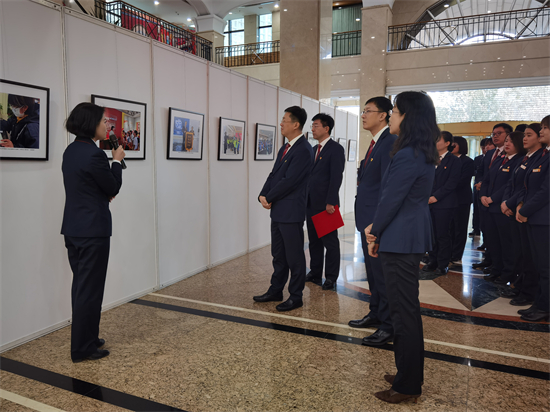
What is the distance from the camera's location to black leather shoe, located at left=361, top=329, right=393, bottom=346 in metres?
3.15

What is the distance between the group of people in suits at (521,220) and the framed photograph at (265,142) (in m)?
3.36

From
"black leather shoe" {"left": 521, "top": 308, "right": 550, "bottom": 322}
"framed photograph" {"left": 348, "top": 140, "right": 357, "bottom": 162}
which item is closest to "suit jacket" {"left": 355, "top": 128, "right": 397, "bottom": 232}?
"black leather shoe" {"left": 521, "top": 308, "right": 550, "bottom": 322}

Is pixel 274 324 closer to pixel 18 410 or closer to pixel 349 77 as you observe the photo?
pixel 18 410

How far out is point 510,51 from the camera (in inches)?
493

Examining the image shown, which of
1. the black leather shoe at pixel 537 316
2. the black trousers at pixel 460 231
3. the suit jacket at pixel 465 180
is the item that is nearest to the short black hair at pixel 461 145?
the suit jacket at pixel 465 180

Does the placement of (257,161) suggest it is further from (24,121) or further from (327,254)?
(24,121)

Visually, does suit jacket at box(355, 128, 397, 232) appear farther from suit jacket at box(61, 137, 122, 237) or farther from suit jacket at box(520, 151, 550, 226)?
suit jacket at box(61, 137, 122, 237)

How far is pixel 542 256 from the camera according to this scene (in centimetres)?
364

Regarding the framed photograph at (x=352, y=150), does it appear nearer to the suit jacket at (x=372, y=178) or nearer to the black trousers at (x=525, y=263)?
the black trousers at (x=525, y=263)

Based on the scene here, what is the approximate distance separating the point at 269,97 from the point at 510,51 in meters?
9.82

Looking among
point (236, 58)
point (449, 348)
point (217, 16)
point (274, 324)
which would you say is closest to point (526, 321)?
point (449, 348)

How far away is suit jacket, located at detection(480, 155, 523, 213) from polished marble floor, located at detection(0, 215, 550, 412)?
1.22m

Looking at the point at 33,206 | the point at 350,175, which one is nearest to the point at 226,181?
the point at 33,206

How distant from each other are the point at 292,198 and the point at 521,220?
217cm
